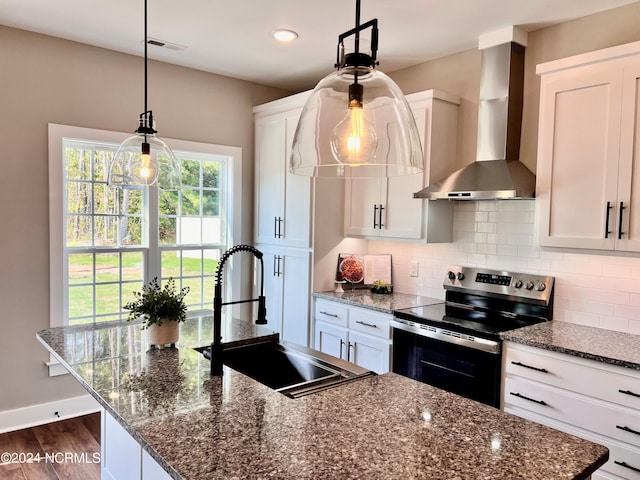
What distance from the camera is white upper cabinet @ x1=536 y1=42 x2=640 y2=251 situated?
2.38m

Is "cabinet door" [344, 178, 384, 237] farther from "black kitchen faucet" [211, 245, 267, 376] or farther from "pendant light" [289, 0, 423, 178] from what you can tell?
"pendant light" [289, 0, 423, 178]

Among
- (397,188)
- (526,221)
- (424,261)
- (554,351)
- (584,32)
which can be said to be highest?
(584,32)

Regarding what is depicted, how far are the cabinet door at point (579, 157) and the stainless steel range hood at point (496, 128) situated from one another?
276 millimetres

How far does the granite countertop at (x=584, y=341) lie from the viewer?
221 centimetres

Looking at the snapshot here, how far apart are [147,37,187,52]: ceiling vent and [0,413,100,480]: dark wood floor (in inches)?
112

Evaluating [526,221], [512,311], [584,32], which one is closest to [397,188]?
[526,221]

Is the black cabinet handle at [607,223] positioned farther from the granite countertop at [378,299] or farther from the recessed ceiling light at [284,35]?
the recessed ceiling light at [284,35]

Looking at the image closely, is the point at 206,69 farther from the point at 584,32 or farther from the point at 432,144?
the point at 584,32

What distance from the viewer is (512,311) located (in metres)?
3.13

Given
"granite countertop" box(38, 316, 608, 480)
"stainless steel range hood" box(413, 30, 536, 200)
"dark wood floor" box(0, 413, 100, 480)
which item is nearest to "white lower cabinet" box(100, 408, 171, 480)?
"granite countertop" box(38, 316, 608, 480)

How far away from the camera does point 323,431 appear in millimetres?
1379

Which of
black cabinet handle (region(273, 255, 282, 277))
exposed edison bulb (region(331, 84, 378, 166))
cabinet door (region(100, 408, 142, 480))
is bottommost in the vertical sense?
cabinet door (region(100, 408, 142, 480))

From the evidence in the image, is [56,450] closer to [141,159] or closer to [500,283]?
[141,159]

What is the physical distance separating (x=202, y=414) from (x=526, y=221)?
2.50m
